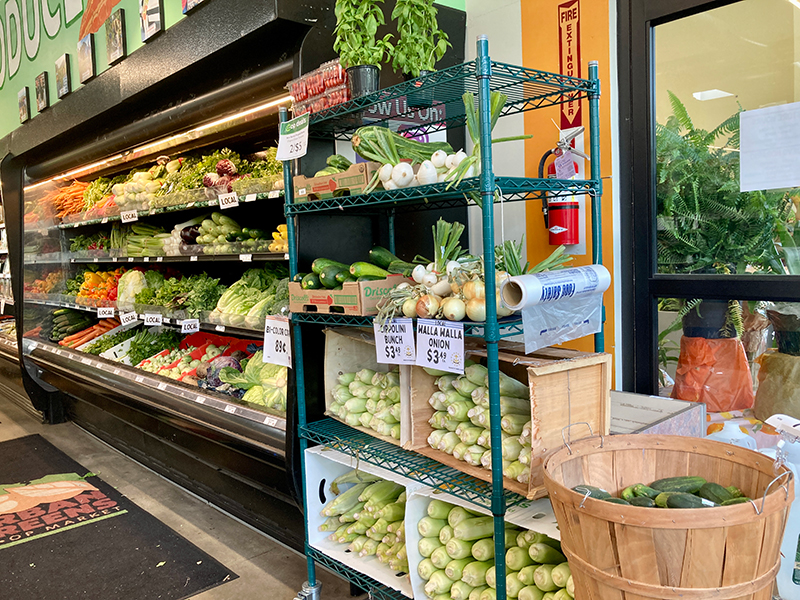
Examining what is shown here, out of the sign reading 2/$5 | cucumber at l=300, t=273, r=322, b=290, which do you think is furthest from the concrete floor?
the sign reading 2/$5

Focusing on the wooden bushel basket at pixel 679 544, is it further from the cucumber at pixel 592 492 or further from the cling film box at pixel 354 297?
the cling film box at pixel 354 297

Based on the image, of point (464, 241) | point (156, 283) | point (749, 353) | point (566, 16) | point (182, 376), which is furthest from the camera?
point (156, 283)

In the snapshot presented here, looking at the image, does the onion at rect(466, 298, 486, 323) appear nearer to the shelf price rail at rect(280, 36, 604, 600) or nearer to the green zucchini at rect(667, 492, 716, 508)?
the shelf price rail at rect(280, 36, 604, 600)

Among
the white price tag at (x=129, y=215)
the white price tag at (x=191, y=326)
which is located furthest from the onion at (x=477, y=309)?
the white price tag at (x=129, y=215)

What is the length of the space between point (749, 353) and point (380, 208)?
158cm

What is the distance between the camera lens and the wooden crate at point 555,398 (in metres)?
1.84

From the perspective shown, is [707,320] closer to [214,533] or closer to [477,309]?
[477,309]

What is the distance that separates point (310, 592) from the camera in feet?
8.86

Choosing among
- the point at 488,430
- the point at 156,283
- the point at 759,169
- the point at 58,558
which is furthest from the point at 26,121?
the point at 759,169

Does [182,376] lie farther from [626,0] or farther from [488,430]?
[626,0]

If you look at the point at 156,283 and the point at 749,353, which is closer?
the point at 749,353

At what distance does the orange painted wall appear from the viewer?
8.42 ft

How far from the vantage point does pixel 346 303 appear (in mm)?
2293

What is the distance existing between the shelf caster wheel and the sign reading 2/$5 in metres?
4.11
